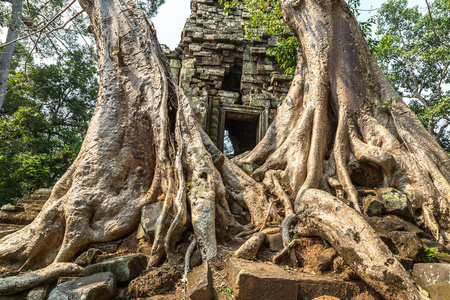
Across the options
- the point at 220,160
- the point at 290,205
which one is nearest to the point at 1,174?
the point at 220,160

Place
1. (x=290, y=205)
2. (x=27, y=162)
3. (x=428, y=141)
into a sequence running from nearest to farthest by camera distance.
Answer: (x=290, y=205), (x=428, y=141), (x=27, y=162)

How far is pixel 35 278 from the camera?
2045 millimetres

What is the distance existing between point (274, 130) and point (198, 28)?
508cm

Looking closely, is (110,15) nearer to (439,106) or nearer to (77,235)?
(77,235)

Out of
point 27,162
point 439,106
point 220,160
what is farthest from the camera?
point 439,106

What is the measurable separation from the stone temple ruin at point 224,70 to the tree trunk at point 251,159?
2.81m

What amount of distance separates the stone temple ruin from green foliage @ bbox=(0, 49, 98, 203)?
9.84 ft

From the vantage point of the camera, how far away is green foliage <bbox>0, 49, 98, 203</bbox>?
25.0 ft

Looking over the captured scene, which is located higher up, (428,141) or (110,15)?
(110,15)

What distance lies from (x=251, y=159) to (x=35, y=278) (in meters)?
2.68

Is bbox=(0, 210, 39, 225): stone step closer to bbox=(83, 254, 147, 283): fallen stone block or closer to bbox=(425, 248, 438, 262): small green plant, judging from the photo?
bbox=(83, 254, 147, 283): fallen stone block

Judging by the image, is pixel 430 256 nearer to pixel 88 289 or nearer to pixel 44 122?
pixel 88 289

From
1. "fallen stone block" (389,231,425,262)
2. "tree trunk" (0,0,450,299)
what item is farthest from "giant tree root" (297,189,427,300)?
"fallen stone block" (389,231,425,262)

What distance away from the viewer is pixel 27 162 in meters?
7.50
